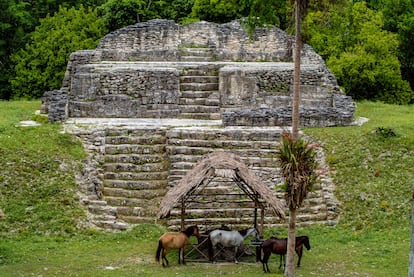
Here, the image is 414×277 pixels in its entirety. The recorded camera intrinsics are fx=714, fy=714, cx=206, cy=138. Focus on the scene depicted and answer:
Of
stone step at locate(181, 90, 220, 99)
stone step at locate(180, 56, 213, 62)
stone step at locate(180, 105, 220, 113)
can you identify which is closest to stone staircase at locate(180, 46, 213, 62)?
stone step at locate(180, 56, 213, 62)

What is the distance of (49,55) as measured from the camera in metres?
33.2

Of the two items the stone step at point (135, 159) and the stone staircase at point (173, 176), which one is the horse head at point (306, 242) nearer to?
the stone staircase at point (173, 176)

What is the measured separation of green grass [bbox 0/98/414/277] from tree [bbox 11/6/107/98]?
13.4 m

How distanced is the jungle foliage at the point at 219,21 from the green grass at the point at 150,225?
11978 millimetres

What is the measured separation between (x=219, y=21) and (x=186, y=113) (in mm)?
15020

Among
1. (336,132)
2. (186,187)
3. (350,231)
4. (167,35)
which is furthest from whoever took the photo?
(167,35)

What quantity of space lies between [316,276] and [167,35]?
1628cm

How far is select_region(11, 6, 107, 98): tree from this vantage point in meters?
33.2

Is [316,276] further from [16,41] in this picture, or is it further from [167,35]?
[16,41]

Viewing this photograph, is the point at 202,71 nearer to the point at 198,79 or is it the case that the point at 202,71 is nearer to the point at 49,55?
the point at 198,79

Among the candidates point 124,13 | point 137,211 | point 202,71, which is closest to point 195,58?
point 202,71

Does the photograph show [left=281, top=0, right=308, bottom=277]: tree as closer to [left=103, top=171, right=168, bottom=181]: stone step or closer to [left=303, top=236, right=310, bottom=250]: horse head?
[left=303, top=236, right=310, bottom=250]: horse head

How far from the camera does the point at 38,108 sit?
24.5 metres

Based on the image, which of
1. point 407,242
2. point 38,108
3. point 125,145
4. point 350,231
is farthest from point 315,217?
point 38,108
